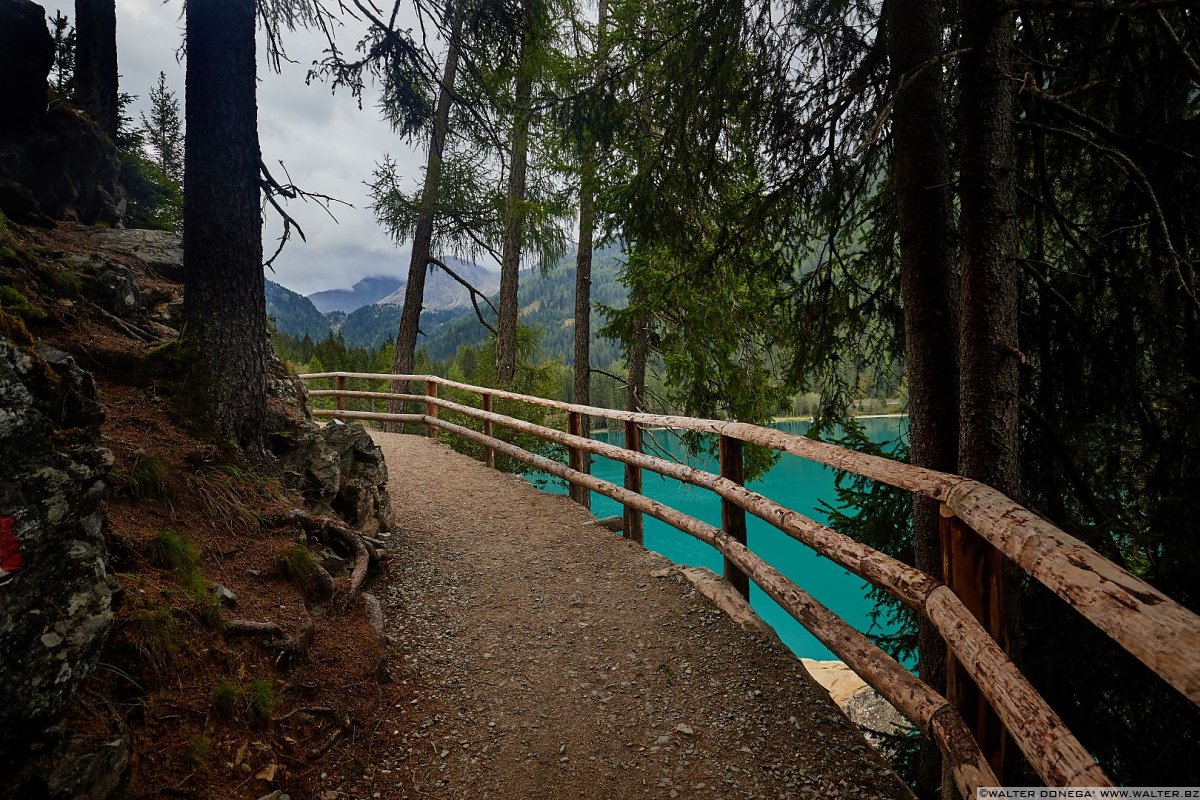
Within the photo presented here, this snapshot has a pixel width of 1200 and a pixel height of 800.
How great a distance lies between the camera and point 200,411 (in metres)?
4.10

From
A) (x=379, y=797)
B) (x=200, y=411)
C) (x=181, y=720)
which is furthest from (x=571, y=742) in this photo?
(x=200, y=411)

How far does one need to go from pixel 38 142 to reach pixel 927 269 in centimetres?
846

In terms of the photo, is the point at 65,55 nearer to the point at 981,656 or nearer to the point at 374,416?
the point at 374,416

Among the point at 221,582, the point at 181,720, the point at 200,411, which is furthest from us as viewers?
the point at 200,411

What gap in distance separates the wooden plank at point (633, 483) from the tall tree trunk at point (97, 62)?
25.6 feet

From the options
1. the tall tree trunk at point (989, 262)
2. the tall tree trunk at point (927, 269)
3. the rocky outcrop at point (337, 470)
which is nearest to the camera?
the tall tree trunk at point (989, 262)

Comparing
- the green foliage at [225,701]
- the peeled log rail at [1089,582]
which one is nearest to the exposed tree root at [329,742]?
the green foliage at [225,701]

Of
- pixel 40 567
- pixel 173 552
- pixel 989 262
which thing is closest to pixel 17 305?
pixel 173 552

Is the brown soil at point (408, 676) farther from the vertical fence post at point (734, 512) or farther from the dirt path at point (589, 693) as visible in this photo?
the vertical fence post at point (734, 512)

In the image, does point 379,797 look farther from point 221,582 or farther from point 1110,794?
point 1110,794

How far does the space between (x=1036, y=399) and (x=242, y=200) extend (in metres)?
5.95

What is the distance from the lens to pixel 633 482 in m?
5.82

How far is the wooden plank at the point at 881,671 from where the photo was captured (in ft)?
6.18

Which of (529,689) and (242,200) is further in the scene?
(242,200)
